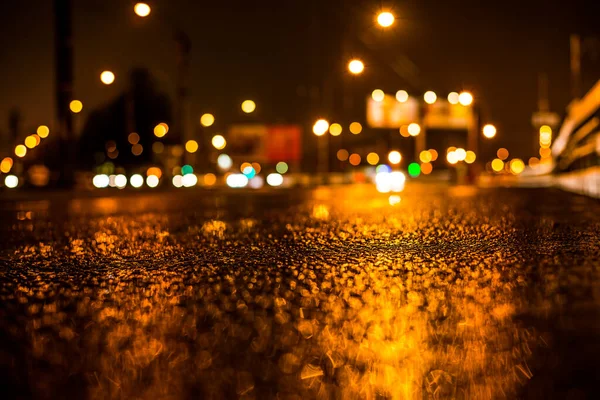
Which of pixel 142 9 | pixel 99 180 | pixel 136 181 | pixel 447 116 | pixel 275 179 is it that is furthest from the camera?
pixel 447 116

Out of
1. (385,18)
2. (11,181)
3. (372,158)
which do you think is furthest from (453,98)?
(372,158)

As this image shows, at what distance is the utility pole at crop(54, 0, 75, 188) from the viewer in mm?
26920

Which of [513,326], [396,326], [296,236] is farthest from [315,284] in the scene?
[296,236]

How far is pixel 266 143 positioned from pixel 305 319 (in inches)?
3359

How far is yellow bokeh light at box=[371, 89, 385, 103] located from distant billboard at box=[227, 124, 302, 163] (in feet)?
69.8

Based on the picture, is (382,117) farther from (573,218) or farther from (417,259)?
(417,259)

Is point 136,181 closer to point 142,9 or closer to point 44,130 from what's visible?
point 142,9

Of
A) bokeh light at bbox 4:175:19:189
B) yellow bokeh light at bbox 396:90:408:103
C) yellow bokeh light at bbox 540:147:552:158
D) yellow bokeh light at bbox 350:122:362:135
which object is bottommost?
bokeh light at bbox 4:175:19:189

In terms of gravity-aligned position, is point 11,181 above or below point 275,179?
below

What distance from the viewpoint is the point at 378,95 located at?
225 feet

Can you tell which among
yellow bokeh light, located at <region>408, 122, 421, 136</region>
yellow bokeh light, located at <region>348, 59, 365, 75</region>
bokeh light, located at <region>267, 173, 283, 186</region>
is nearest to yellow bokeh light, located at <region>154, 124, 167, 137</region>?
yellow bokeh light, located at <region>408, 122, 421, 136</region>

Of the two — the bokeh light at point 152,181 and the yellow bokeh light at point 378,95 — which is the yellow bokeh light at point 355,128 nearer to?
the yellow bokeh light at point 378,95

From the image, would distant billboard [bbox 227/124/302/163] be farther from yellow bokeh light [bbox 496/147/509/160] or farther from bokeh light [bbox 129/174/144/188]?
yellow bokeh light [bbox 496/147/509/160]

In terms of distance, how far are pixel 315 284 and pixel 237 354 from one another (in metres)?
2.04
